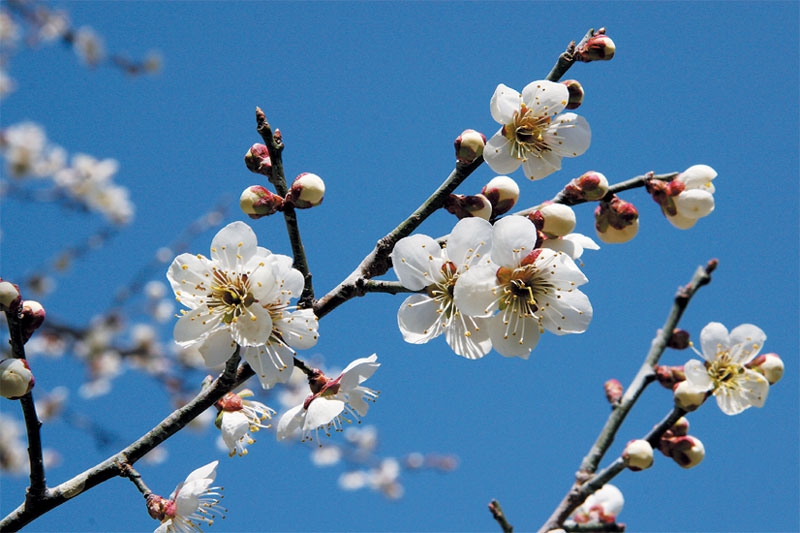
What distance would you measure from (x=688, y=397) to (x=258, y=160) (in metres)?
1.58

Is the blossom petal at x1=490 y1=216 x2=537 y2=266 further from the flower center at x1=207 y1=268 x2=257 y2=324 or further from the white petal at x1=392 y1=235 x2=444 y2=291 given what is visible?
the flower center at x1=207 y1=268 x2=257 y2=324

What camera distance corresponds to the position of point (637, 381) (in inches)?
102

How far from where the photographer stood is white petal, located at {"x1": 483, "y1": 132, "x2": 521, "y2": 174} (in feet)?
5.35

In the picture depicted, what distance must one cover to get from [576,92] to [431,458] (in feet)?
18.7

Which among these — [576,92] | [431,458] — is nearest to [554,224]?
[576,92]

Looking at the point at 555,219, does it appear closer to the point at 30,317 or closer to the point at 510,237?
the point at 510,237

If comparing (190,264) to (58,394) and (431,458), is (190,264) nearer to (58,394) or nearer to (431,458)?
(431,458)

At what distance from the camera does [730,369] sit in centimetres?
249

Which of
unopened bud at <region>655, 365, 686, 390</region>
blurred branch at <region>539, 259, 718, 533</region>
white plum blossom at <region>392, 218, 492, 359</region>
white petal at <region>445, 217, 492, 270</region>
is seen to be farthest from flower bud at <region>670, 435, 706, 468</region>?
white petal at <region>445, 217, 492, 270</region>

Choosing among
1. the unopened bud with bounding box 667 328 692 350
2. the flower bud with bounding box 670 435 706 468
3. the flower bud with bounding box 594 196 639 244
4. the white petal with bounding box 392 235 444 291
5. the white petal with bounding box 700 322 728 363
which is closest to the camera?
the white petal with bounding box 392 235 444 291

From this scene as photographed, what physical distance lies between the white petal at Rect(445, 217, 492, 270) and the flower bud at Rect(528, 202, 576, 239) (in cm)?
15

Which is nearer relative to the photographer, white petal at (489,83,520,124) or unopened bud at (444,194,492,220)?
unopened bud at (444,194,492,220)

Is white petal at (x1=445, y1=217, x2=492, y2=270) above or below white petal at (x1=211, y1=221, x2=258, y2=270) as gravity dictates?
below

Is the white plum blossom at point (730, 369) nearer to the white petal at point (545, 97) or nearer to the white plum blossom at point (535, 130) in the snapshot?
the white plum blossom at point (535, 130)
